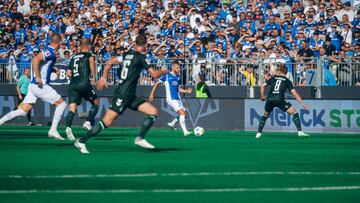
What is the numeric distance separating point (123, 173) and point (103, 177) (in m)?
0.71

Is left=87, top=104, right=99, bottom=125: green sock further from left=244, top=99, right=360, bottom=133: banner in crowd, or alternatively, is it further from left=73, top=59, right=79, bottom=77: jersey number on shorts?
left=244, top=99, right=360, bottom=133: banner in crowd

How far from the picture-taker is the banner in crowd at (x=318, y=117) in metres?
28.9

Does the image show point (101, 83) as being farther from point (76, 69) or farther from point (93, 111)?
point (93, 111)

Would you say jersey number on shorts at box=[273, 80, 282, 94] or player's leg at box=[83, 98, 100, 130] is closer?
player's leg at box=[83, 98, 100, 130]

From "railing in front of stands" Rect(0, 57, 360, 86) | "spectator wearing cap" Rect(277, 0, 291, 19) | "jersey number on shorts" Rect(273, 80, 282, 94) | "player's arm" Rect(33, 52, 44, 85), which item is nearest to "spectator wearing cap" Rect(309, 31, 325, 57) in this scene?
"railing in front of stands" Rect(0, 57, 360, 86)

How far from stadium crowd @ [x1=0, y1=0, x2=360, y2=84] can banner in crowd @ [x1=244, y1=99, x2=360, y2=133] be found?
1.76m

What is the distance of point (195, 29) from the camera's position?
1400 inches

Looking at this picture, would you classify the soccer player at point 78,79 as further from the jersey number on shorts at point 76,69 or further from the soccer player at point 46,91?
the soccer player at point 46,91

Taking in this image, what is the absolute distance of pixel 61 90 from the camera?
3588 centimetres

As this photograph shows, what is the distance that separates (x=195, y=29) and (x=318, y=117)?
25.6 feet

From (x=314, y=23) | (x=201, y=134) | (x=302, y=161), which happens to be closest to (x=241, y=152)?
(x=302, y=161)

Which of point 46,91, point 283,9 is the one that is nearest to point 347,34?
point 283,9

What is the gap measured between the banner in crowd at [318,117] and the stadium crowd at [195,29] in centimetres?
176

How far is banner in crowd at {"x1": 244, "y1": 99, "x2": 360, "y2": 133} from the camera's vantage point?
2889 centimetres
